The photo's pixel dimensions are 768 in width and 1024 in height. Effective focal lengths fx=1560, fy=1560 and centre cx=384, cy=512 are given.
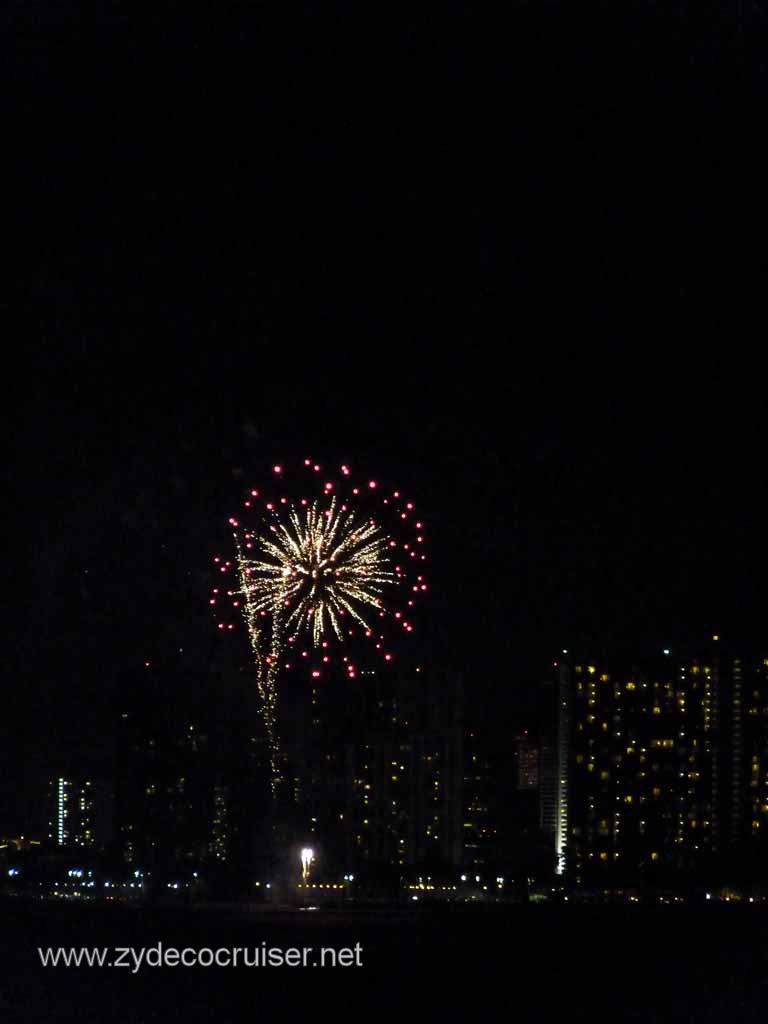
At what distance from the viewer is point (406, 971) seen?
24.3 meters

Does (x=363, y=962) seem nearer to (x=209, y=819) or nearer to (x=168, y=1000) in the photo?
(x=168, y=1000)

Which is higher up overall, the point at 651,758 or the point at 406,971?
the point at 651,758

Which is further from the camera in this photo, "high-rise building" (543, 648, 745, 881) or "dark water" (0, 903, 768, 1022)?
"high-rise building" (543, 648, 745, 881)

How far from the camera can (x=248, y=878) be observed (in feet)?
154

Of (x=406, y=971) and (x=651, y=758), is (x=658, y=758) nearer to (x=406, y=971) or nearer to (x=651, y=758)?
(x=651, y=758)

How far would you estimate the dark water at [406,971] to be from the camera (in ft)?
66.1

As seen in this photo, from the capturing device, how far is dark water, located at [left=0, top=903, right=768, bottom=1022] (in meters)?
20.1

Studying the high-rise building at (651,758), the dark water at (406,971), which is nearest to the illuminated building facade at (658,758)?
the high-rise building at (651,758)

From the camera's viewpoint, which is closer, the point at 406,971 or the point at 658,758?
the point at 406,971

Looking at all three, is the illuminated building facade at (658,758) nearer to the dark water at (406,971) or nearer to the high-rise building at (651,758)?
the high-rise building at (651,758)

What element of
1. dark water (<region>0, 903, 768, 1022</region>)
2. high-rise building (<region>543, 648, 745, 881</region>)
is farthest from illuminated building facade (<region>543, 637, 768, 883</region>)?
dark water (<region>0, 903, 768, 1022</region>)

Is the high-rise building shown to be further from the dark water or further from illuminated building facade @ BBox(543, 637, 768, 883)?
the dark water

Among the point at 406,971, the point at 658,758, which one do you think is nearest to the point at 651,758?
the point at 658,758

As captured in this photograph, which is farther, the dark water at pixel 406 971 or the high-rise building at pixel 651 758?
the high-rise building at pixel 651 758
